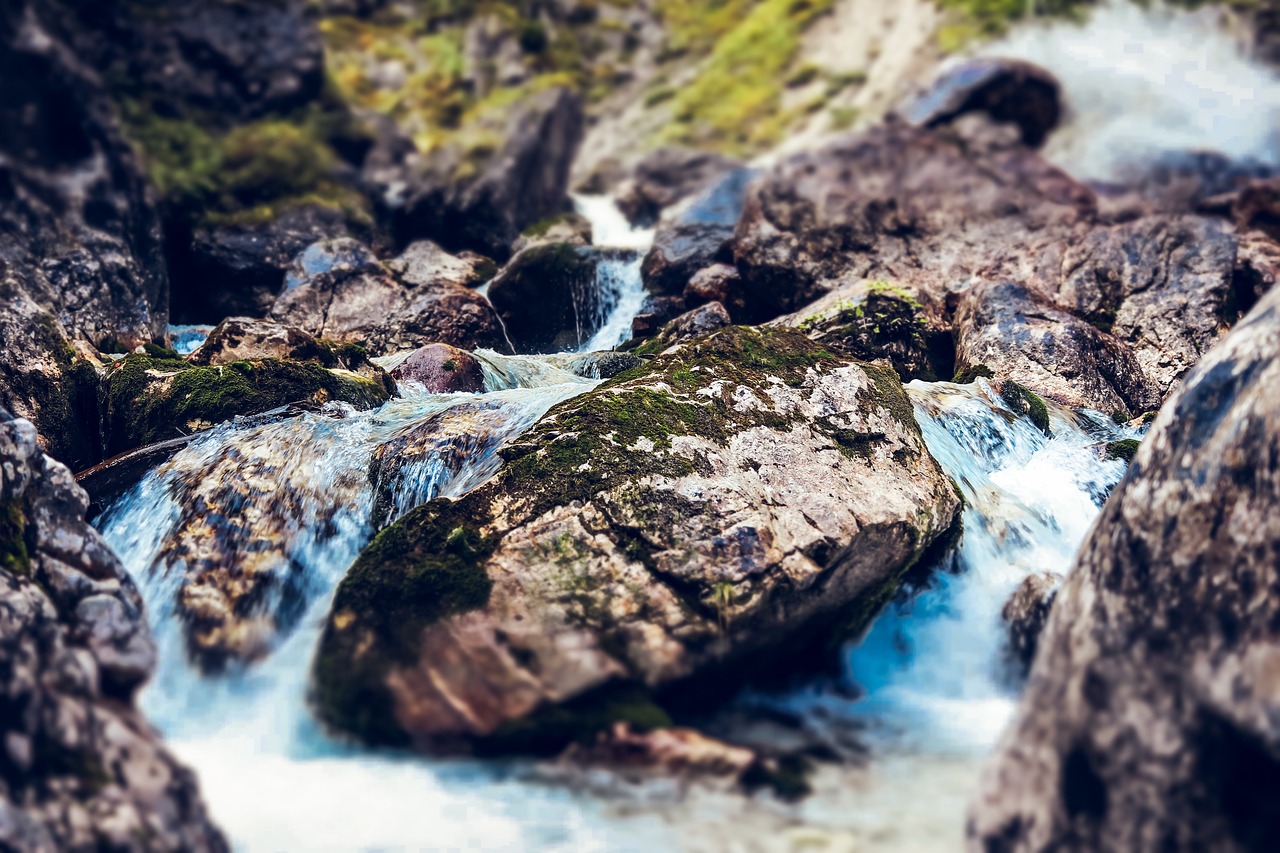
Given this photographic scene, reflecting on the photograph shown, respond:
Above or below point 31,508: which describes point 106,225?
above

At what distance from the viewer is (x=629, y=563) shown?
5562 millimetres

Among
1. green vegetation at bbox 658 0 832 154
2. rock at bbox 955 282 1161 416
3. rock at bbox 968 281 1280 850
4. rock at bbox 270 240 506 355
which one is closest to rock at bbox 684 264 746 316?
rock at bbox 270 240 506 355

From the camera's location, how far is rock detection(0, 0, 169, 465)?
12445mm

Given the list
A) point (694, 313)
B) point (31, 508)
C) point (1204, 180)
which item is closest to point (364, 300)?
point (694, 313)

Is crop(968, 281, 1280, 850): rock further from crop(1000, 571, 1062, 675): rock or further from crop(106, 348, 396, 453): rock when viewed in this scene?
crop(106, 348, 396, 453): rock

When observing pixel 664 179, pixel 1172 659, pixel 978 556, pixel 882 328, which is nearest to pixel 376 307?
pixel 882 328

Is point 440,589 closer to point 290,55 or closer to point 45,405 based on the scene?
point 45,405

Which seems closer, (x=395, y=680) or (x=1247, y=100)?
(x=395, y=680)

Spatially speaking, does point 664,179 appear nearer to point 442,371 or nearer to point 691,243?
point 691,243

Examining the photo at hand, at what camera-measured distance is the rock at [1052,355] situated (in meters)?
10.7

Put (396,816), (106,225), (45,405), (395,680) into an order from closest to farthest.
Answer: (396,816), (395,680), (45,405), (106,225)

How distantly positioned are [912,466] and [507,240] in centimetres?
1295

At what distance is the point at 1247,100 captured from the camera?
846 inches

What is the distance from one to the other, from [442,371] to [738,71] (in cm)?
2110
